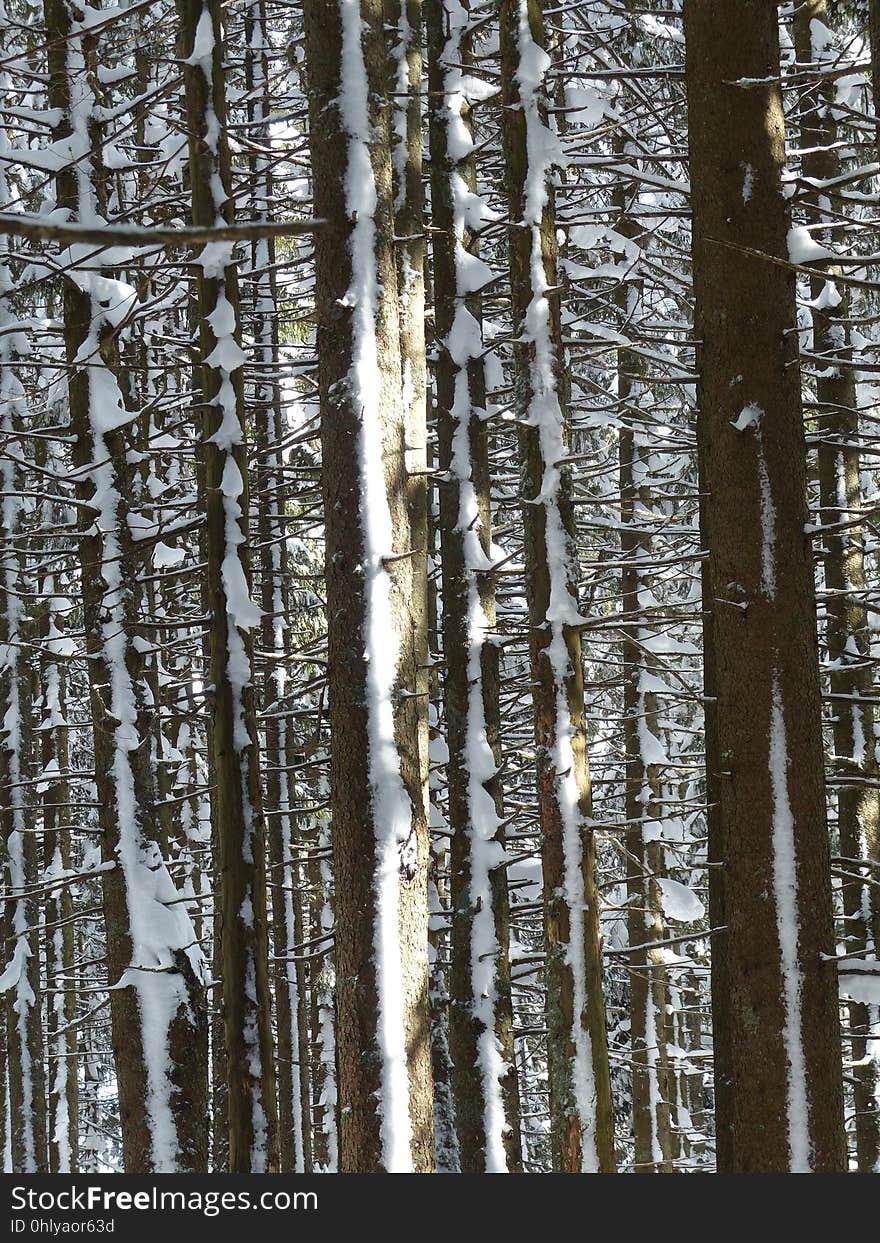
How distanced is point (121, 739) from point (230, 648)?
1.04 m

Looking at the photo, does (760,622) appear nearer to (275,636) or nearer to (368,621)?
(368,621)

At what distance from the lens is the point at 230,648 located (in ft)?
29.3

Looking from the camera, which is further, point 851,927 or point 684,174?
point 684,174

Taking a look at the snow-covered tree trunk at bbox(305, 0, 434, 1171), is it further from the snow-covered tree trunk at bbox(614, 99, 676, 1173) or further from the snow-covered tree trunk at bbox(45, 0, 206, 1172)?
the snow-covered tree trunk at bbox(614, 99, 676, 1173)

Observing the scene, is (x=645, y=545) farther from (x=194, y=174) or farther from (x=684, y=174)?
(x=194, y=174)

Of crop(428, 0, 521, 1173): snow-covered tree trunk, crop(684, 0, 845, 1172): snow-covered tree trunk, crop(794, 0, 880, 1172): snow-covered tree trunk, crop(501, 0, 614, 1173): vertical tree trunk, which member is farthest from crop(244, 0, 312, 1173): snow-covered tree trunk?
crop(684, 0, 845, 1172): snow-covered tree trunk

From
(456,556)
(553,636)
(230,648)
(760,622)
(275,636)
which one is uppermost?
(275,636)

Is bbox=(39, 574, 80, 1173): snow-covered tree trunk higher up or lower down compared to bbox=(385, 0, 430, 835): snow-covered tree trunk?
lower down

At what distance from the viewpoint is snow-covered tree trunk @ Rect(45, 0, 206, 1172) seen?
332 inches

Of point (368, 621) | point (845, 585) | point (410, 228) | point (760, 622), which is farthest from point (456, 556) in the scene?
point (368, 621)

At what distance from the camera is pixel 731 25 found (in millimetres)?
6477

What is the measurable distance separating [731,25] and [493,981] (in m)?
6.74

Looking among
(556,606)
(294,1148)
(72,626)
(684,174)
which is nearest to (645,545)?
(684,174)

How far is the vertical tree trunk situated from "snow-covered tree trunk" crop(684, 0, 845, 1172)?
164 centimetres
